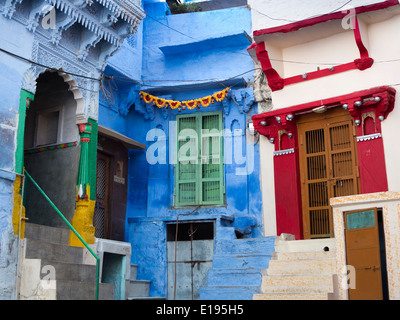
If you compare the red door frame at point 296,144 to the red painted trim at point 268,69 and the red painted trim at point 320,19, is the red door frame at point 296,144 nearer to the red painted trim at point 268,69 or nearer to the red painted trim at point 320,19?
the red painted trim at point 268,69

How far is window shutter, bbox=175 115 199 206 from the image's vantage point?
12812 millimetres

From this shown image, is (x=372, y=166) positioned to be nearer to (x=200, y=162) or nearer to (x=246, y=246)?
(x=246, y=246)

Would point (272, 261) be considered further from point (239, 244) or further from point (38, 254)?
point (38, 254)

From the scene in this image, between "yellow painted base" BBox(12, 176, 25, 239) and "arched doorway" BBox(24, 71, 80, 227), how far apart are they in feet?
4.48

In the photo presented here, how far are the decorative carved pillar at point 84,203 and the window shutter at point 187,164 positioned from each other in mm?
2957

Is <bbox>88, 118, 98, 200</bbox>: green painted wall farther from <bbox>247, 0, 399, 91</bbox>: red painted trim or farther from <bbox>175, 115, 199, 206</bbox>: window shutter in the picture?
<bbox>247, 0, 399, 91</bbox>: red painted trim

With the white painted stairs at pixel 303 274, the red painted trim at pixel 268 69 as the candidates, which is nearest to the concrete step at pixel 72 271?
the white painted stairs at pixel 303 274

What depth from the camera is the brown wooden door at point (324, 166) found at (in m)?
10.7

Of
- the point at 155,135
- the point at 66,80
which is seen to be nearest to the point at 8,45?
the point at 66,80

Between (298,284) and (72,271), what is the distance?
356 cm

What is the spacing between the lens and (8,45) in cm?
899

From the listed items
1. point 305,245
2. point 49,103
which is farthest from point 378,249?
point 49,103

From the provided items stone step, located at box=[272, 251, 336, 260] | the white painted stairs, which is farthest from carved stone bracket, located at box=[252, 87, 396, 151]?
stone step, located at box=[272, 251, 336, 260]

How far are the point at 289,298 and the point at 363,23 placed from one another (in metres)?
5.43
